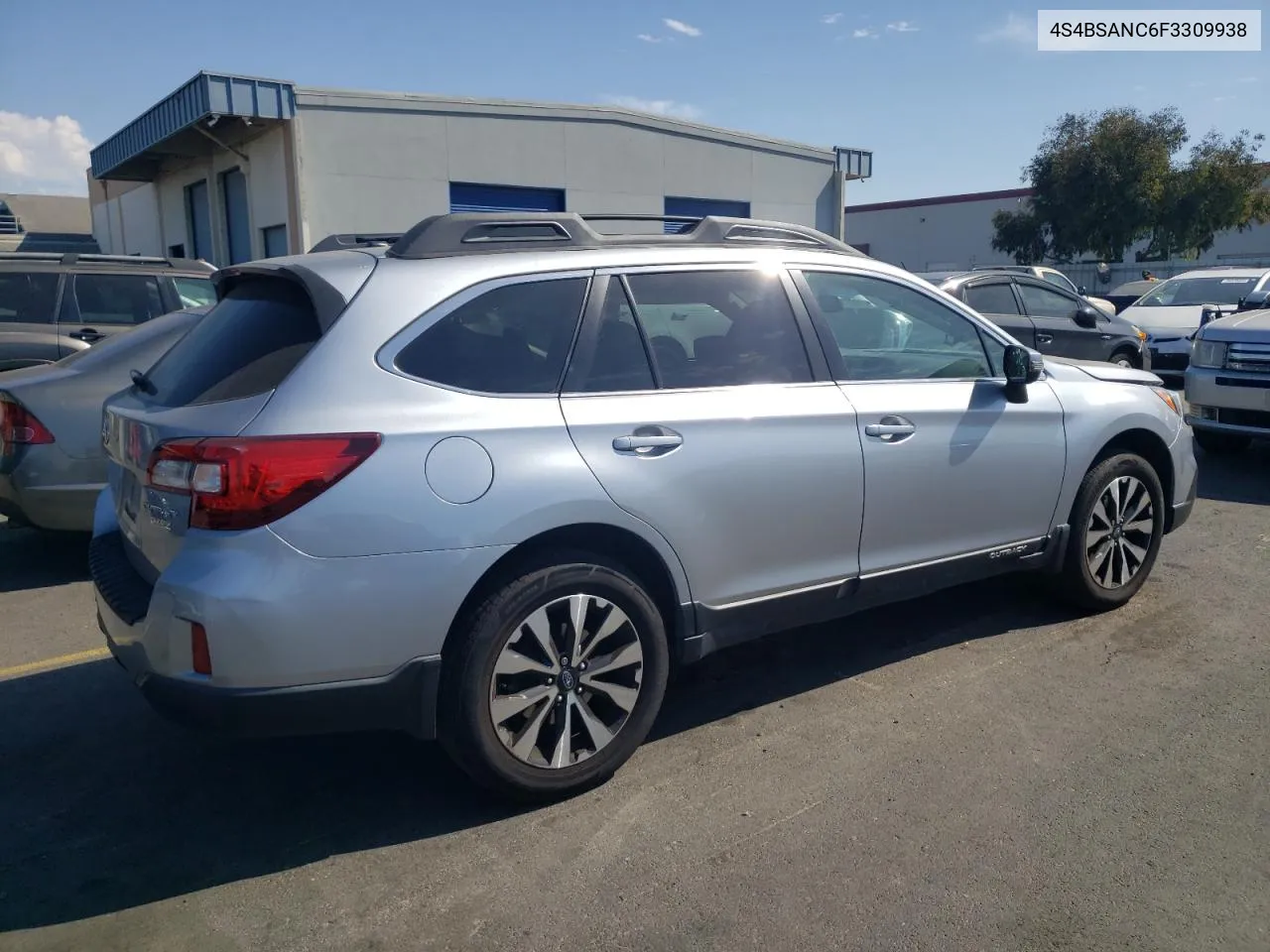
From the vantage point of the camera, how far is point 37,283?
778cm

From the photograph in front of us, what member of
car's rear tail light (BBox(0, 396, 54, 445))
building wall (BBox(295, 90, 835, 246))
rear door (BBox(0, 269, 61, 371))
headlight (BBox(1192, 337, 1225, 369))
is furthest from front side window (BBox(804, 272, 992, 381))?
building wall (BBox(295, 90, 835, 246))

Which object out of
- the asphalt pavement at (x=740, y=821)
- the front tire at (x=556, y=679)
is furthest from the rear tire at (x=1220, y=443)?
the front tire at (x=556, y=679)

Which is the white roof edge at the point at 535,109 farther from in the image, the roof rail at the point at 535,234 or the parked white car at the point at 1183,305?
the roof rail at the point at 535,234

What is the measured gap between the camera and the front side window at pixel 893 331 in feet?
13.8

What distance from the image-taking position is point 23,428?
5.62 meters

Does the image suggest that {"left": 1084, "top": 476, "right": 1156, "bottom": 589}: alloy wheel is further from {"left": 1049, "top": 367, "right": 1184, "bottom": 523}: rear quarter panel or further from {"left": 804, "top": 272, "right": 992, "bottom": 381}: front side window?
{"left": 804, "top": 272, "right": 992, "bottom": 381}: front side window

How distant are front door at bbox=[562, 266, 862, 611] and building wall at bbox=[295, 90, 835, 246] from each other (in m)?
15.4

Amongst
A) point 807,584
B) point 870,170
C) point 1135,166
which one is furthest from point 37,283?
point 1135,166

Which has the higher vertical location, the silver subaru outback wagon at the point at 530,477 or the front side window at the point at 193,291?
the front side window at the point at 193,291

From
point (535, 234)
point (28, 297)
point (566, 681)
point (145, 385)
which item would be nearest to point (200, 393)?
point (145, 385)

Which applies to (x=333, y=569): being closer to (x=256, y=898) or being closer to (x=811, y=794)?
(x=256, y=898)

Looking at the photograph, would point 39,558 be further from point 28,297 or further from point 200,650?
point 200,650

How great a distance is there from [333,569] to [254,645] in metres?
0.29

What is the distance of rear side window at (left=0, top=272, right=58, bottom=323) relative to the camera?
7703mm
